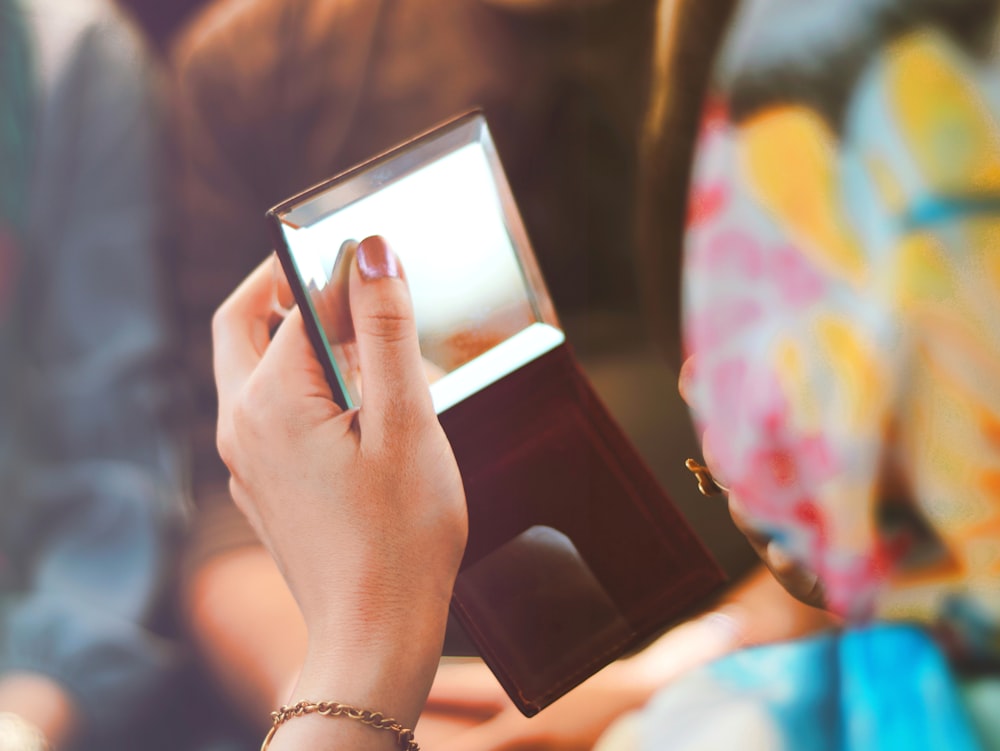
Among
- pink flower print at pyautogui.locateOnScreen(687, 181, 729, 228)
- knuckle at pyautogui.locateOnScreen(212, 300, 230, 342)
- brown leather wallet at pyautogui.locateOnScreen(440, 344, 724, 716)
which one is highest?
knuckle at pyautogui.locateOnScreen(212, 300, 230, 342)

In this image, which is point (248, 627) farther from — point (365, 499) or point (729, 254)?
point (729, 254)

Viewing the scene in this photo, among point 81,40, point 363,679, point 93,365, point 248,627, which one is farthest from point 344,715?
point 81,40

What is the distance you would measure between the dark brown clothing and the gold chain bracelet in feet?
0.37

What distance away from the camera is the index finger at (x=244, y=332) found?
326 mm

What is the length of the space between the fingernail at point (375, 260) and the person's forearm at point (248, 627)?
0.16 meters

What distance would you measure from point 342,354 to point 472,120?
0.11 metres

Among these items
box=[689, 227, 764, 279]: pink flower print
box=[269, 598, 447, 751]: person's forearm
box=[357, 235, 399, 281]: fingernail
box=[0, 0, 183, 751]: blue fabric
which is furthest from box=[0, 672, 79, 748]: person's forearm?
box=[689, 227, 764, 279]: pink flower print

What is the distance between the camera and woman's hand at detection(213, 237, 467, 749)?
279 millimetres

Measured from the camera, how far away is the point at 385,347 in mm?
281

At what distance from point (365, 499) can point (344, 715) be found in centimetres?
7

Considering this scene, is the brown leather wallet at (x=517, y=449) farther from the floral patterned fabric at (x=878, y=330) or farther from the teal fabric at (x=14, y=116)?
the teal fabric at (x=14, y=116)

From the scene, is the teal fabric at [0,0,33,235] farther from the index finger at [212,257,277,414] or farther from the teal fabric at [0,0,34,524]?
the index finger at [212,257,277,414]

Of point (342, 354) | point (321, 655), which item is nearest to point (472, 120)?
point (342, 354)

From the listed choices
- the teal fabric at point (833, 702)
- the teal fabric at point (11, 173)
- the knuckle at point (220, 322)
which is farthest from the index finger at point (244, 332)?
the teal fabric at point (833, 702)
